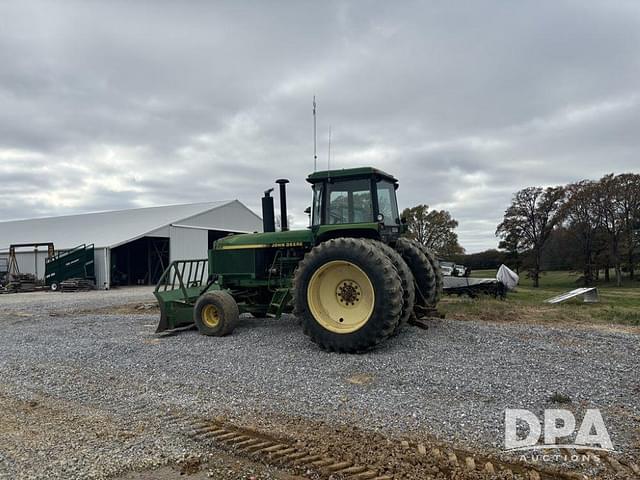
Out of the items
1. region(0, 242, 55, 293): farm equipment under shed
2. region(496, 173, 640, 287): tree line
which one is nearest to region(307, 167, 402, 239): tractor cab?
region(0, 242, 55, 293): farm equipment under shed

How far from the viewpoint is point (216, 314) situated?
312 inches

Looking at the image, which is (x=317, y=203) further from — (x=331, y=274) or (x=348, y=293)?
(x=348, y=293)

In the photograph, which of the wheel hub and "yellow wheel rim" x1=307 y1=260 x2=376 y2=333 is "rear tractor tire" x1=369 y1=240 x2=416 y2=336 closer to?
"yellow wheel rim" x1=307 y1=260 x2=376 y2=333

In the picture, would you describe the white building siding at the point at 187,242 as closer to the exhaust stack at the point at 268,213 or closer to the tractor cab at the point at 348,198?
the exhaust stack at the point at 268,213

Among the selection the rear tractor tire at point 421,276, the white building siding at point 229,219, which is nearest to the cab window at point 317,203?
the rear tractor tire at point 421,276

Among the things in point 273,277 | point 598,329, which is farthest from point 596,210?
point 273,277

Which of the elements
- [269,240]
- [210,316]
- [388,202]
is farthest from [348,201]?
[210,316]

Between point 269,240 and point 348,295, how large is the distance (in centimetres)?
233

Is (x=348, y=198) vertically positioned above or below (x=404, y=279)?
above

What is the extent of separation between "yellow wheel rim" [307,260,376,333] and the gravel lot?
1.66ft

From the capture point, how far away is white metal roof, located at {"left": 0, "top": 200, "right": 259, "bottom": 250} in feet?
86.9

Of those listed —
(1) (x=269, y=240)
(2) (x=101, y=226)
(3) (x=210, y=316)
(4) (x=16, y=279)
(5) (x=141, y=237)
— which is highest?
(2) (x=101, y=226)

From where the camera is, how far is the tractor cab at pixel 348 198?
7375mm

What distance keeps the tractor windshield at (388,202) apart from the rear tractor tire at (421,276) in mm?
511
